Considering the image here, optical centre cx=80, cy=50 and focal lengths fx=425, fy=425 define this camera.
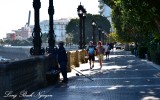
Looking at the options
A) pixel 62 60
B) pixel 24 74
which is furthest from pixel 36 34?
pixel 24 74

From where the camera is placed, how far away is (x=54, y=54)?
1830 cm

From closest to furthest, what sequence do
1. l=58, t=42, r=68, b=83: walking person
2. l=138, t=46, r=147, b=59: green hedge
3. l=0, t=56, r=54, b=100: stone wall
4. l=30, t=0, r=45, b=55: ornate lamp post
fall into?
l=0, t=56, r=54, b=100: stone wall
l=30, t=0, r=45, b=55: ornate lamp post
l=58, t=42, r=68, b=83: walking person
l=138, t=46, r=147, b=59: green hedge

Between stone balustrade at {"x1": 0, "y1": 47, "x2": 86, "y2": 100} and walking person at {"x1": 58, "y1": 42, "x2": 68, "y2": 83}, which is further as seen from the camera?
walking person at {"x1": 58, "y1": 42, "x2": 68, "y2": 83}

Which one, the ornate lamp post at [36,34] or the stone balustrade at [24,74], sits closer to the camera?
the stone balustrade at [24,74]

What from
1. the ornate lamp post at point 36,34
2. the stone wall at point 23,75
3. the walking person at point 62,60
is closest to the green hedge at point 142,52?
the walking person at point 62,60

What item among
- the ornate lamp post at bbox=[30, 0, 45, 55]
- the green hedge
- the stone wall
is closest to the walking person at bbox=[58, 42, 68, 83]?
the stone wall

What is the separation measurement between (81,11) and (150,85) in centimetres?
1903

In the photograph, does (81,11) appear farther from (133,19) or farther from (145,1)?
(145,1)

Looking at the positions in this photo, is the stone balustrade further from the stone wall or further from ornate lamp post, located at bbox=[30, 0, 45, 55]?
ornate lamp post, located at bbox=[30, 0, 45, 55]

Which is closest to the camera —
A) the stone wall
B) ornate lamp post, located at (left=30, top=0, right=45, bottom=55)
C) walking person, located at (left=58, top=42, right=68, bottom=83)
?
the stone wall

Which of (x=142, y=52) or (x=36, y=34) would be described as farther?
(x=142, y=52)

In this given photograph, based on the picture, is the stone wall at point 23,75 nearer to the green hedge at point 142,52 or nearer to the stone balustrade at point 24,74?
the stone balustrade at point 24,74

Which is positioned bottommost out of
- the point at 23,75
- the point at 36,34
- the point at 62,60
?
the point at 23,75

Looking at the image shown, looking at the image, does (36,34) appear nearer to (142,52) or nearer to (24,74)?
(24,74)
